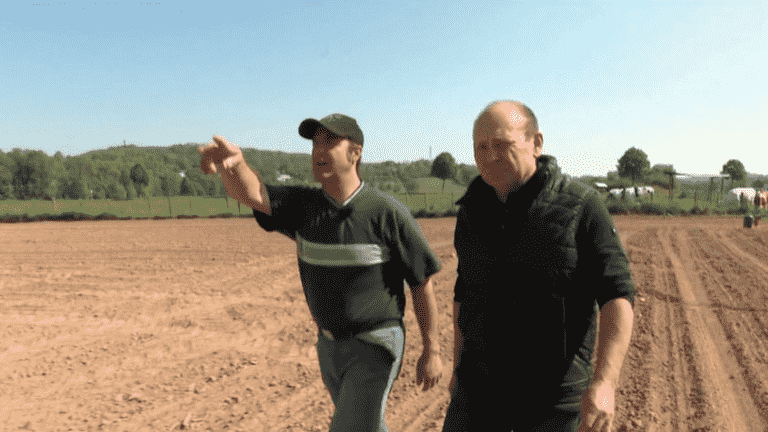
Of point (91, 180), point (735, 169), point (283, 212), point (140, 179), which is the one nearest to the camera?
point (283, 212)

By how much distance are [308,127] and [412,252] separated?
30.7 inches

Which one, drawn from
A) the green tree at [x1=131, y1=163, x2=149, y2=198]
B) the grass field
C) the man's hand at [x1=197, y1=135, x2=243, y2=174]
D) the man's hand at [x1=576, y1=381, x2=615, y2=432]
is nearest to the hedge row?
the grass field

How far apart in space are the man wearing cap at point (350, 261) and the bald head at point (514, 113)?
2.26ft

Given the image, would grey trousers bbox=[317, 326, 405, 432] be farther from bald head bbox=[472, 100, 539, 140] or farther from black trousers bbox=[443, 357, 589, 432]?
bald head bbox=[472, 100, 539, 140]

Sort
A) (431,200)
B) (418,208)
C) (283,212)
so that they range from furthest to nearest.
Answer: (431,200) < (418,208) < (283,212)

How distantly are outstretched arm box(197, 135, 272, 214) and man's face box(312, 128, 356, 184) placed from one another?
300 millimetres

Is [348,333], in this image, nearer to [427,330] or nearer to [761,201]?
[427,330]

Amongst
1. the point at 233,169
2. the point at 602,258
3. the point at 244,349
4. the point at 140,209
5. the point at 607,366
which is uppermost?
the point at 233,169

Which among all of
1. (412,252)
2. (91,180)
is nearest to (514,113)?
(412,252)

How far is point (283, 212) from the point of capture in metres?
2.20

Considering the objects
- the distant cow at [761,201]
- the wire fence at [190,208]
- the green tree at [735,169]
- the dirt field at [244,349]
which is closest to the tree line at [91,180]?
the wire fence at [190,208]

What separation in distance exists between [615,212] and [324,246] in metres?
24.3

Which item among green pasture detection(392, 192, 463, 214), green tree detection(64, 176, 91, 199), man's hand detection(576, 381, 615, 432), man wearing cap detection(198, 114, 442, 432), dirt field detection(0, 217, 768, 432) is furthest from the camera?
green tree detection(64, 176, 91, 199)

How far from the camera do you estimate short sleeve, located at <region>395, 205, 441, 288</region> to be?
2107mm
